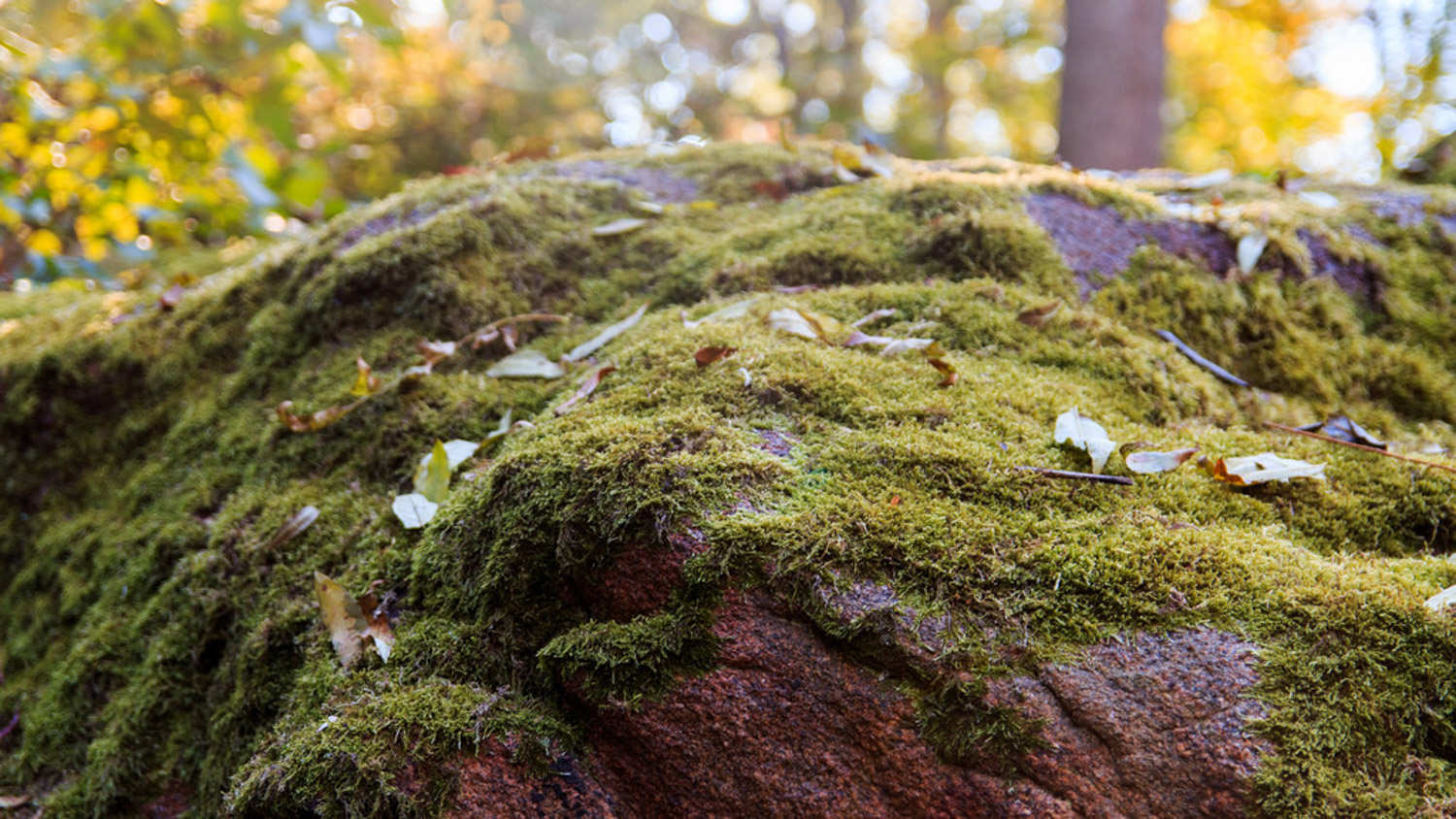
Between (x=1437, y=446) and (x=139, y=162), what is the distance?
5502 mm

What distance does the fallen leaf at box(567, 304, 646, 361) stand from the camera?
2.25 meters

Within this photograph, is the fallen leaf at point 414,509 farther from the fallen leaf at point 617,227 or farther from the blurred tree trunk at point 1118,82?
the blurred tree trunk at point 1118,82

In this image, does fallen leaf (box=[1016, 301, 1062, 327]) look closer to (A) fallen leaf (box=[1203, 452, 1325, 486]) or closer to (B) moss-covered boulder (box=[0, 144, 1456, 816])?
(B) moss-covered boulder (box=[0, 144, 1456, 816])

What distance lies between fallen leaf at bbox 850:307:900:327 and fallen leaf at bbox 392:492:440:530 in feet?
3.38

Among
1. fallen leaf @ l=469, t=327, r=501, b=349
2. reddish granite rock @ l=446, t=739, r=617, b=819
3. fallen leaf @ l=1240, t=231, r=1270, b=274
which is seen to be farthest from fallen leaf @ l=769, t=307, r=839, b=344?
fallen leaf @ l=1240, t=231, r=1270, b=274

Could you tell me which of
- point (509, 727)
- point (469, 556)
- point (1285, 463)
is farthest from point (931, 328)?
point (509, 727)

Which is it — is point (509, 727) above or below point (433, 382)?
below

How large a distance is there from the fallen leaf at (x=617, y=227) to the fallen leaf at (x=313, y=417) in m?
1.00

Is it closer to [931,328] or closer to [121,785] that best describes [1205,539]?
[931,328]

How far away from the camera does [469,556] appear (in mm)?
1575

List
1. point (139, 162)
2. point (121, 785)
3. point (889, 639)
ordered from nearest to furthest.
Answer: point (889, 639)
point (121, 785)
point (139, 162)

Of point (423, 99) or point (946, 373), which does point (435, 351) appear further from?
point (423, 99)

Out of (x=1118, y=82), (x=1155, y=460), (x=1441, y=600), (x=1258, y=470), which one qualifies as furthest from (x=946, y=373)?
(x=1118, y=82)

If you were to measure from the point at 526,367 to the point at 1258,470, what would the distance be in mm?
1630
